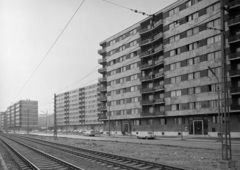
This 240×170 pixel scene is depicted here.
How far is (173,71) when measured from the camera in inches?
2435

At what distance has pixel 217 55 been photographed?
52406 mm

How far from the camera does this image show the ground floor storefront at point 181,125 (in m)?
50.3

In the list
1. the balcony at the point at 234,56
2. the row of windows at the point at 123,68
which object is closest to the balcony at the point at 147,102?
the row of windows at the point at 123,68

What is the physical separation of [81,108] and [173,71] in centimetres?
11484

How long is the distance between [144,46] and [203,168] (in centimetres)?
5986

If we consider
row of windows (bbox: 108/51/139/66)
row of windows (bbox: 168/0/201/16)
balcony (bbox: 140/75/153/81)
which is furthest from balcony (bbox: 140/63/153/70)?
row of windows (bbox: 168/0/201/16)

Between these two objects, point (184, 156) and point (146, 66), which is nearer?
point (184, 156)

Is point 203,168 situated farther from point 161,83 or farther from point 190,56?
point 161,83

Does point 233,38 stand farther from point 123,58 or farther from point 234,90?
point 123,58

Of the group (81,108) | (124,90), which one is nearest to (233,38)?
(124,90)

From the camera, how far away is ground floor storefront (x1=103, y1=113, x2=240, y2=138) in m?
50.3

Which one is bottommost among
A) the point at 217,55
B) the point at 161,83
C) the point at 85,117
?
the point at 85,117

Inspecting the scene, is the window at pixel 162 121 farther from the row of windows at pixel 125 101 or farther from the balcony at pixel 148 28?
the balcony at pixel 148 28

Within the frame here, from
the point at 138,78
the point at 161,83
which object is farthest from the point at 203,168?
the point at 138,78
